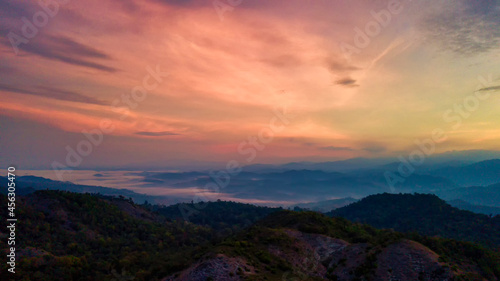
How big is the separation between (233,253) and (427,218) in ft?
469

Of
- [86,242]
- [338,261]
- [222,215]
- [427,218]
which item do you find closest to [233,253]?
[338,261]

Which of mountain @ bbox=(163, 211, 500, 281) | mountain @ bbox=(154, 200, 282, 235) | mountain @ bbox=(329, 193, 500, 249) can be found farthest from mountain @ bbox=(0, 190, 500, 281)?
mountain @ bbox=(154, 200, 282, 235)

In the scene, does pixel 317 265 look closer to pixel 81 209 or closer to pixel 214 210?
pixel 81 209

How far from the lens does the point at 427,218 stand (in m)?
138

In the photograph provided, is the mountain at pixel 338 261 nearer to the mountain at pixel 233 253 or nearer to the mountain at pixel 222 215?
the mountain at pixel 233 253

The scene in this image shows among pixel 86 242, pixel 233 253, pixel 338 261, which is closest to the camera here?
pixel 233 253

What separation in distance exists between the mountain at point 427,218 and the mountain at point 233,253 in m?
61.3

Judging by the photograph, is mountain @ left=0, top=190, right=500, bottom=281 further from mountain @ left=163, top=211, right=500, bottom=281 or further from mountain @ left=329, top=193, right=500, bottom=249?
mountain @ left=329, top=193, right=500, bottom=249

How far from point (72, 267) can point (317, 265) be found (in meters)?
47.1

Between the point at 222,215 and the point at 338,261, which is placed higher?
the point at 338,261

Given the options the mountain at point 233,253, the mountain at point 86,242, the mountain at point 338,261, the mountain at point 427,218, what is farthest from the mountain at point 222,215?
the mountain at point 338,261

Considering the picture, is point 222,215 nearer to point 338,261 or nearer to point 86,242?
point 86,242

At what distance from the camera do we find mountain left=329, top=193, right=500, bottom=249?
356 feet

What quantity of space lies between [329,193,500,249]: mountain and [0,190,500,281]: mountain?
61.3 meters
